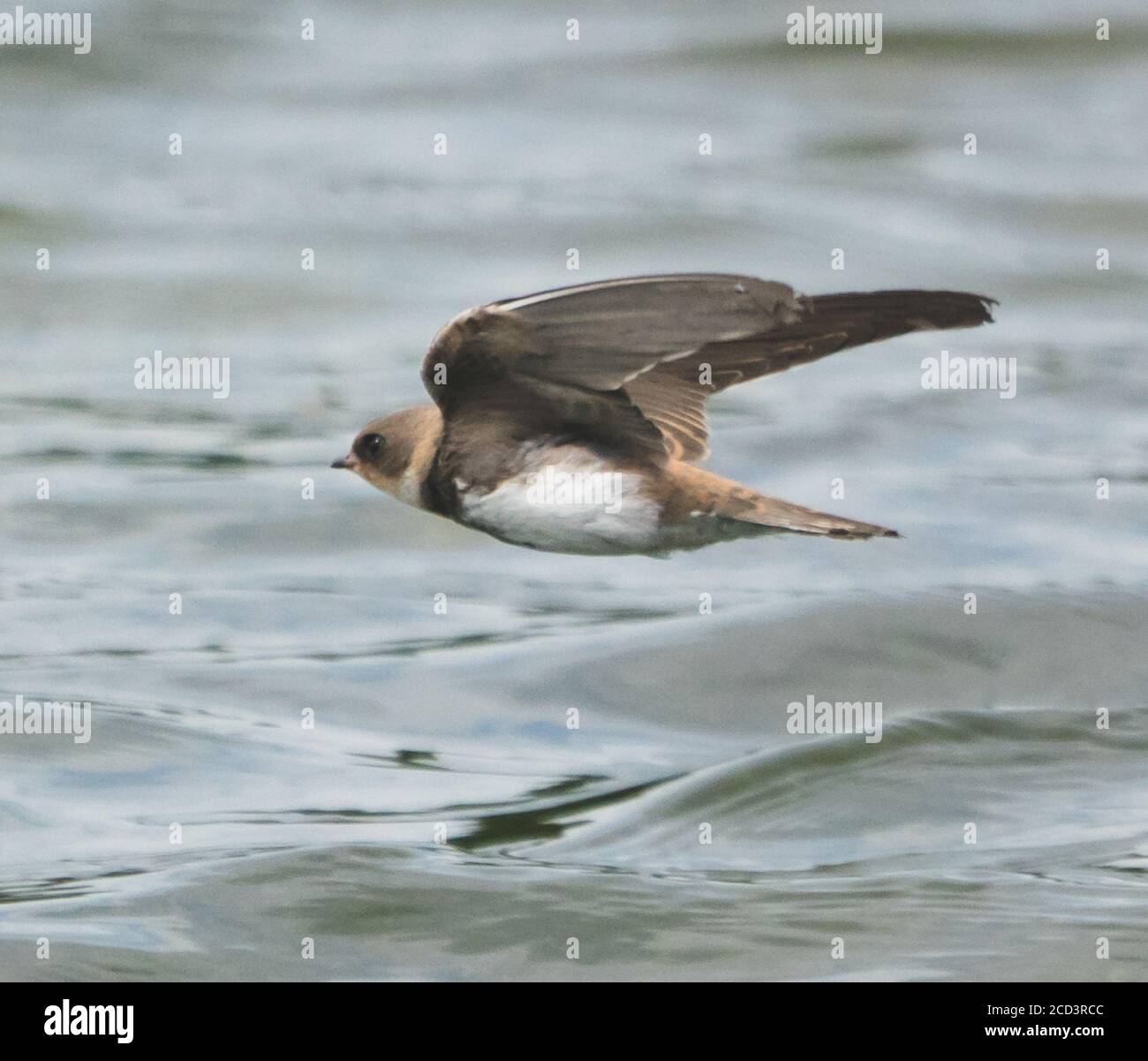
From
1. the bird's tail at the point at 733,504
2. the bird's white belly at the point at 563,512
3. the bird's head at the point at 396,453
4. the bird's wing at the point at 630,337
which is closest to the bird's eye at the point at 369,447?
the bird's head at the point at 396,453

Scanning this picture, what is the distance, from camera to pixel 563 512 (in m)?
6.43

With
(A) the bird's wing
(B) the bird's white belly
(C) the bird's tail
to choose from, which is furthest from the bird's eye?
(C) the bird's tail

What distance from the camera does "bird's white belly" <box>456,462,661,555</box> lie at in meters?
6.38

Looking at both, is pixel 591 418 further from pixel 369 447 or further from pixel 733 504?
pixel 369 447

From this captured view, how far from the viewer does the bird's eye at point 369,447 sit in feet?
22.5

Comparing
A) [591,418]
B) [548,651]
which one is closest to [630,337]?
[591,418]

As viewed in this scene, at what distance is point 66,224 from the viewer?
102 ft

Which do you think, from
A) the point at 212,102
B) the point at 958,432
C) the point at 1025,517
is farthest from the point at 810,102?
the point at 1025,517

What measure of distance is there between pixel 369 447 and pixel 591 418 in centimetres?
67

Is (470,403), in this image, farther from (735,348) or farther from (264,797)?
(264,797)

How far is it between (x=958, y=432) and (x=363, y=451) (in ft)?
51.2

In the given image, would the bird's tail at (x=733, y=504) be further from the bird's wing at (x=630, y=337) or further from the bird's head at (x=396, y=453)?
the bird's head at (x=396, y=453)

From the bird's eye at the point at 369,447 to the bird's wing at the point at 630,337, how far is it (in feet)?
0.80

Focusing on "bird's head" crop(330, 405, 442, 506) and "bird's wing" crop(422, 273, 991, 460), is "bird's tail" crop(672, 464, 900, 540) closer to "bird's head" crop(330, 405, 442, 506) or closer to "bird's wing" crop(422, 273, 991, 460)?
"bird's wing" crop(422, 273, 991, 460)
